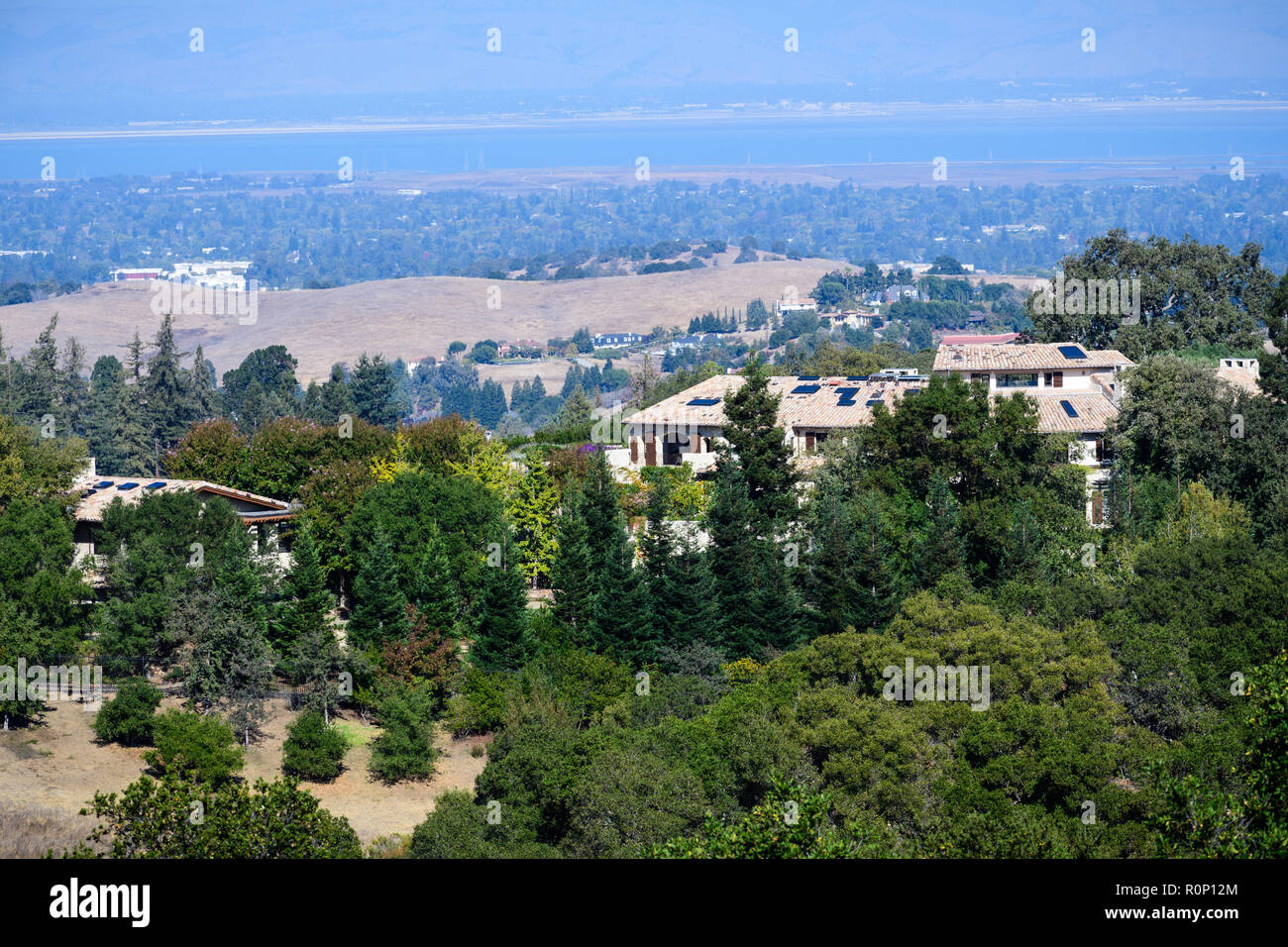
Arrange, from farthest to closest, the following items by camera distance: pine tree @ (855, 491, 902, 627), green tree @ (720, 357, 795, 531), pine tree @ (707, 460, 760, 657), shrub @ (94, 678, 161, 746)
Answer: green tree @ (720, 357, 795, 531)
pine tree @ (707, 460, 760, 657)
pine tree @ (855, 491, 902, 627)
shrub @ (94, 678, 161, 746)

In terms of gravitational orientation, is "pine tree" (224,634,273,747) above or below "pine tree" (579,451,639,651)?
→ below

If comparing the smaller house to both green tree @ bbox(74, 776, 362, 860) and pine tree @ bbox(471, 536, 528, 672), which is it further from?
green tree @ bbox(74, 776, 362, 860)

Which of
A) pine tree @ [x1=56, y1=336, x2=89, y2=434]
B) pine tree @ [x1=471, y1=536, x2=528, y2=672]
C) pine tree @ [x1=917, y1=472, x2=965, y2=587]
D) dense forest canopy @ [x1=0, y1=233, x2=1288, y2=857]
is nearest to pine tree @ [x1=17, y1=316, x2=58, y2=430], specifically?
pine tree @ [x1=56, y1=336, x2=89, y2=434]

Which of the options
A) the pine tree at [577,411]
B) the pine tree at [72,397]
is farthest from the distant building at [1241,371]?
the pine tree at [72,397]

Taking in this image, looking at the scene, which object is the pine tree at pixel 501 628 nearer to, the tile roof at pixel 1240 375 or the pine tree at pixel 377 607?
the pine tree at pixel 377 607

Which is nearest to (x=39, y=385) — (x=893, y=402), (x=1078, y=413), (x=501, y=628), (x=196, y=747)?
(x=893, y=402)

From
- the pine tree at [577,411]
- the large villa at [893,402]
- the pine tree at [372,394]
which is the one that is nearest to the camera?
the large villa at [893,402]

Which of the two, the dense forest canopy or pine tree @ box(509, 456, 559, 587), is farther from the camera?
pine tree @ box(509, 456, 559, 587)
